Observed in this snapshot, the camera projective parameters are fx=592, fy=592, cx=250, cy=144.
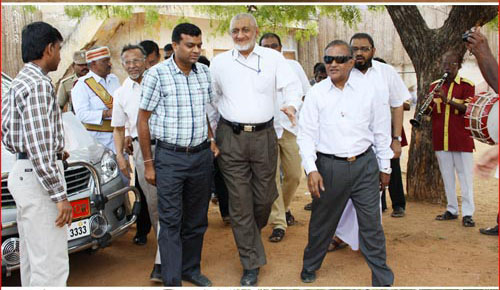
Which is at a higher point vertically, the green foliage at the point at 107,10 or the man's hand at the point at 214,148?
the green foliage at the point at 107,10

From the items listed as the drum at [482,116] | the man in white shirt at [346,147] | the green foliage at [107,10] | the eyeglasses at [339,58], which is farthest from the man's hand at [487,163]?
the green foliage at [107,10]

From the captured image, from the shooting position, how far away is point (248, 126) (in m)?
4.64

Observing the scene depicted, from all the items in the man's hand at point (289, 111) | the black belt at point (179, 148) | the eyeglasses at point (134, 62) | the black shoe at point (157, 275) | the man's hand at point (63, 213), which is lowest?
the black shoe at point (157, 275)

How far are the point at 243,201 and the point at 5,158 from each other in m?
1.78

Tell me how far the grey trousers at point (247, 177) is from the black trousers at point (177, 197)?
7.7 inches

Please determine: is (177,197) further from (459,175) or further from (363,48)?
(459,175)

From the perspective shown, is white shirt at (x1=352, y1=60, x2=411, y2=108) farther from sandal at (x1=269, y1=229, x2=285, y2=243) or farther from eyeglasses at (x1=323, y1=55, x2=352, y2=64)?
sandal at (x1=269, y1=229, x2=285, y2=243)

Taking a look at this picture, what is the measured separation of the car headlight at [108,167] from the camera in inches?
191

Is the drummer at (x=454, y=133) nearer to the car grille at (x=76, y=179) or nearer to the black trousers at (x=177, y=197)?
the black trousers at (x=177, y=197)

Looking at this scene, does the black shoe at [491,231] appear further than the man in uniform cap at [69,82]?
No

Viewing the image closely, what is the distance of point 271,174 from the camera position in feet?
15.6

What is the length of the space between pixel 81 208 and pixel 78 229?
0.15 m

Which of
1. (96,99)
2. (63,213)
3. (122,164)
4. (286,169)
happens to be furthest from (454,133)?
(63,213)

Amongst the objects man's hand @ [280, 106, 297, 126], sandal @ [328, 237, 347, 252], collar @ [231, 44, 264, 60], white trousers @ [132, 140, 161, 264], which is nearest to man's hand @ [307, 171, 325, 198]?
man's hand @ [280, 106, 297, 126]
